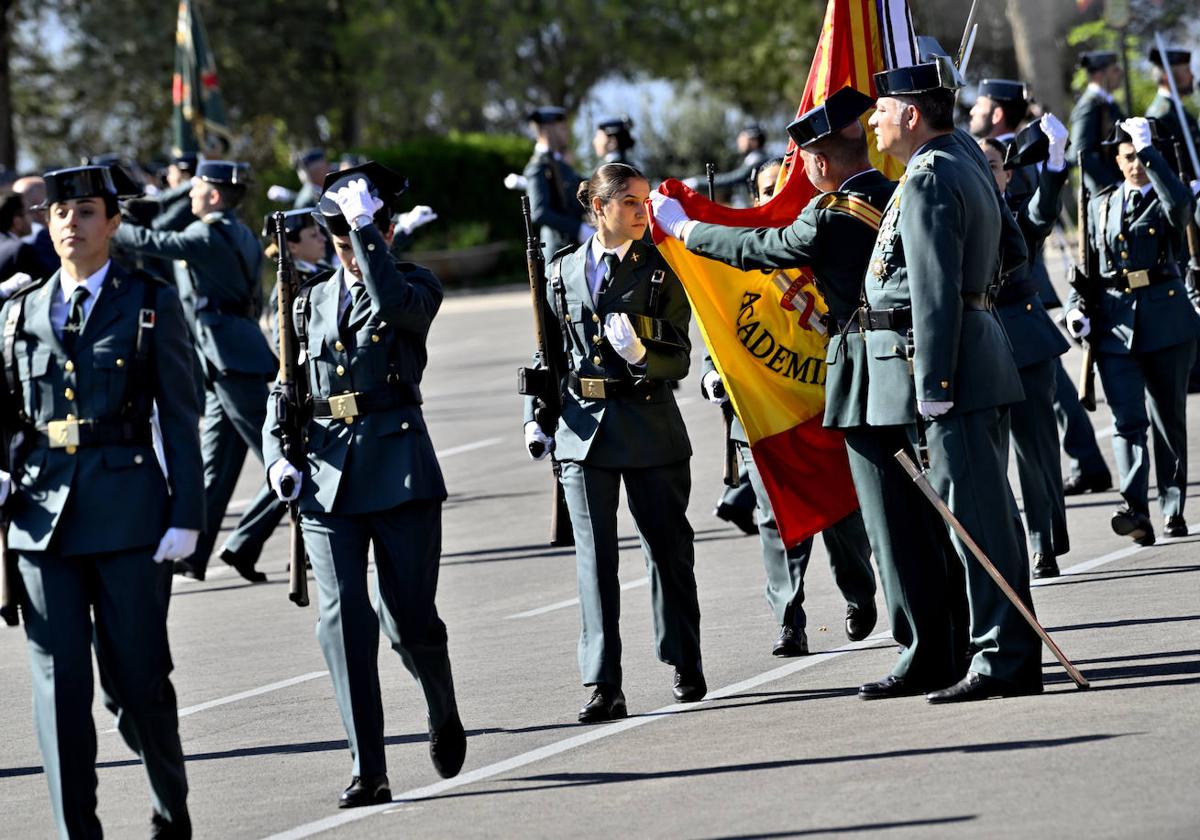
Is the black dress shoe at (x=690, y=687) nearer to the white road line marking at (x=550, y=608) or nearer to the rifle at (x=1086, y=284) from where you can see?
the white road line marking at (x=550, y=608)

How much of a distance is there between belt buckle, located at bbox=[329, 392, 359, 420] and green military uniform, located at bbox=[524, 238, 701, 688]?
4.10ft

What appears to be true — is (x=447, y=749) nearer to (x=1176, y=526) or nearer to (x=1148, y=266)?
(x=1176, y=526)

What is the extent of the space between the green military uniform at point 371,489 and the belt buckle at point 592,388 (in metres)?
1.09

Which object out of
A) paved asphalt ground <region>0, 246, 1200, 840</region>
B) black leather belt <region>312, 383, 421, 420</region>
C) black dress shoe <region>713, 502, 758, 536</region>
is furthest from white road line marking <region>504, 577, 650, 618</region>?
black leather belt <region>312, 383, 421, 420</region>

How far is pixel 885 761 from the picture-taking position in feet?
23.0

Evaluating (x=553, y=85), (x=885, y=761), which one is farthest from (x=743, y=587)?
(x=553, y=85)

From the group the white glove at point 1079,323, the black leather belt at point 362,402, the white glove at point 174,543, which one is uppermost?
the white glove at point 1079,323

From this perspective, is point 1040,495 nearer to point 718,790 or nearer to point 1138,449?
point 1138,449

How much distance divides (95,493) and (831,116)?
309cm

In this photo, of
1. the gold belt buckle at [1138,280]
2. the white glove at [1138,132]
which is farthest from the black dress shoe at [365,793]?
the white glove at [1138,132]

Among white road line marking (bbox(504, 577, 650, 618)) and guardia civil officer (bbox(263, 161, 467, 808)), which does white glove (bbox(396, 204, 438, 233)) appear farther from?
white road line marking (bbox(504, 577, 650, 618))

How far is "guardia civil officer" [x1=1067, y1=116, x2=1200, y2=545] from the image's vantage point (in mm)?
11359

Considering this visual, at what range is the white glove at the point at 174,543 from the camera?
661 centimetres

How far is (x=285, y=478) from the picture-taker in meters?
7.41
